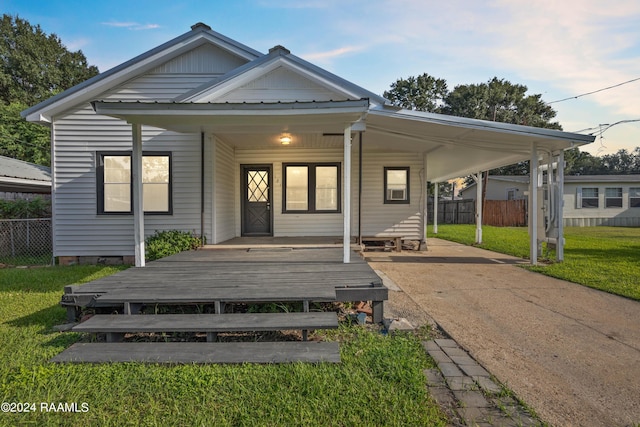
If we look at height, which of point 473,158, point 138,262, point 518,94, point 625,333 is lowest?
point 625,333

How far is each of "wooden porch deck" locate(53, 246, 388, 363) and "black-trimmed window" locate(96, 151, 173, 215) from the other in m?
2.88

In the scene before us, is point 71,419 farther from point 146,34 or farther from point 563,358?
point 146,34

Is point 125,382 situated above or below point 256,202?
below

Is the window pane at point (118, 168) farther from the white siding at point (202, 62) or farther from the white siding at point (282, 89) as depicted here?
the white siding at point (282, 89)

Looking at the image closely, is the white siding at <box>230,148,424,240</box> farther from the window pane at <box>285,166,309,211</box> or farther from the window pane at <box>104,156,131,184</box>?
the window pane at <box>104,156,131,184</box>

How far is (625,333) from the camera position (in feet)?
11.6

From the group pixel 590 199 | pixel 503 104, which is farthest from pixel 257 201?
pixel 503 104

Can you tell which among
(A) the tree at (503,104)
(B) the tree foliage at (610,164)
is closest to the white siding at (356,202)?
(A) the tree at (503,104)

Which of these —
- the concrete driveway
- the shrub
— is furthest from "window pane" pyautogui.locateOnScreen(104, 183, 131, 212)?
the concrete driveway

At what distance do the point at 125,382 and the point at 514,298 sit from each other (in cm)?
510

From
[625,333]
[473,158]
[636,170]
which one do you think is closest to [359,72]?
[473,158]

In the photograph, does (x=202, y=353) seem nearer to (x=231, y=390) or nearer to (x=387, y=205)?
(x=231, y=390)

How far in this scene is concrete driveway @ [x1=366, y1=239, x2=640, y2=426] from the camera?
225 cm

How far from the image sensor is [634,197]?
20469 mm
